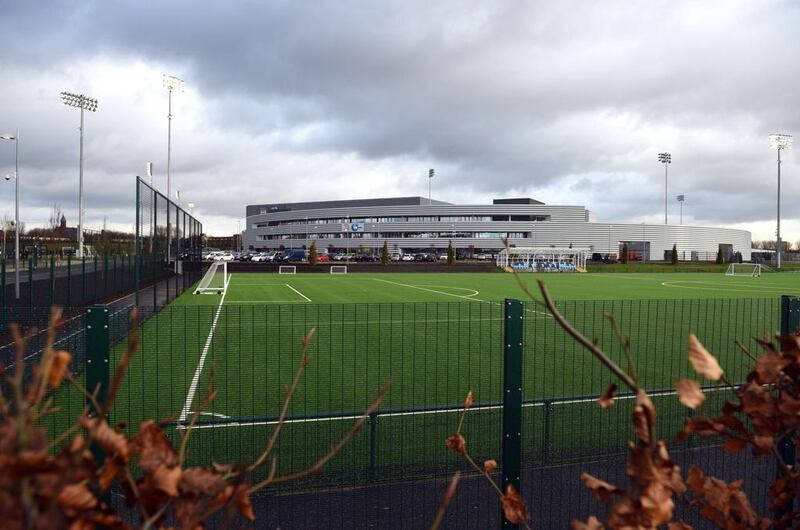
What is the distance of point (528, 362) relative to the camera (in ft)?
39.0

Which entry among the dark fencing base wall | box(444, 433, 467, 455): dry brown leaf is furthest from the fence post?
the dark fencing base wall

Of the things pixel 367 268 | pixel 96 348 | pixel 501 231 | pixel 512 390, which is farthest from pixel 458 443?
pixel 501 231

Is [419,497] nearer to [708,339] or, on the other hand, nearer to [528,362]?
[528,362]

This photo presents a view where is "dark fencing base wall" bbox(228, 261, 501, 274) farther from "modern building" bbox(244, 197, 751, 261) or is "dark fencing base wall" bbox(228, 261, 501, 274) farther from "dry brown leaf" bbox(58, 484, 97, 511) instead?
"dry brown leaf" bbox(58, 484, 97, 511)

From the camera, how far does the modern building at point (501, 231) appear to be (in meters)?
94.8

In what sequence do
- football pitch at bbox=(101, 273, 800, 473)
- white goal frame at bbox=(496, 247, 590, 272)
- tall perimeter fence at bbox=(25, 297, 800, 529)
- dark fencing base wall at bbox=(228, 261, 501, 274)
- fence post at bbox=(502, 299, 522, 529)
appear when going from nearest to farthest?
fence post at bbox=(502, 299, 522, 529), tall perimeter fence at bbox=(25, 297, 800, 529), football pitch at bbox=(101, 273, 800, 473), dark fencing base wall at bbox=(228, 261, 501, 274), white goal frame at bbox=(496, 247, 590, 272)

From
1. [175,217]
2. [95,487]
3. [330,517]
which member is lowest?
[330,517]

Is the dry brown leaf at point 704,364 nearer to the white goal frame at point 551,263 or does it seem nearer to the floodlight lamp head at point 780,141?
the white goal frame at point 551,263

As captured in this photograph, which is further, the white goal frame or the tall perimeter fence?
the white goal frame

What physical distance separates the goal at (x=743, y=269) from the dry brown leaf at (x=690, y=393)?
6168cm

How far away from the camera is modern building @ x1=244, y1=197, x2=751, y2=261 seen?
94.8 m

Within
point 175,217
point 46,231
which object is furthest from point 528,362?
point 46,231

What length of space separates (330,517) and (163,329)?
11.2m

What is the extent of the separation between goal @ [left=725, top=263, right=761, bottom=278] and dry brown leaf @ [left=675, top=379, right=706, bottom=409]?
6168 cm
